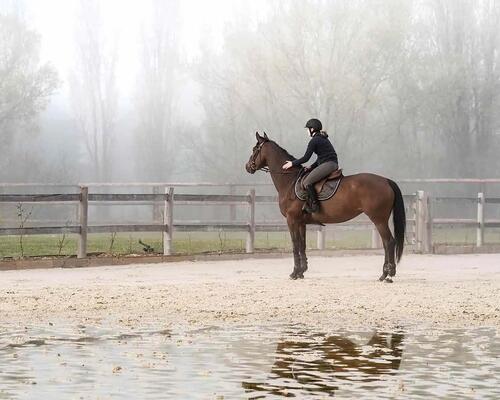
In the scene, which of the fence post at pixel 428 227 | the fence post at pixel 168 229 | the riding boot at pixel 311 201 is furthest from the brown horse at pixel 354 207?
the fence post at pixel 428 227

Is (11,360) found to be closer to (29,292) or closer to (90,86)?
(29,292)

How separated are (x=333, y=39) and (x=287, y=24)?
84.3 inches

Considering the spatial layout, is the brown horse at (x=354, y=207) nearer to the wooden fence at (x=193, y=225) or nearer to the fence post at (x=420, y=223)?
the wooden fence at (x=193, y=225)

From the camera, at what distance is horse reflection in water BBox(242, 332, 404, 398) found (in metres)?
8.84

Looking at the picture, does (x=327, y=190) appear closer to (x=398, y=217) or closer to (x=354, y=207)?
(x=354, y=207)

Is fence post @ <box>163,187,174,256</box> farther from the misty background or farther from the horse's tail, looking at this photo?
the misty background

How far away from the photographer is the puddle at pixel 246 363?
340 inches

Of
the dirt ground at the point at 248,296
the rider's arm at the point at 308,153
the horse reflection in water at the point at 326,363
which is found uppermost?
the rider's arm at the point at 308,153

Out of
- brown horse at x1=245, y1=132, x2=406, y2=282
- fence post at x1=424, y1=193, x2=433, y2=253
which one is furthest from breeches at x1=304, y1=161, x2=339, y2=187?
fence post at x1=424, y1=193, x2=433, y2=253

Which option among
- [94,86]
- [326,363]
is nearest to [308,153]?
[326,363]

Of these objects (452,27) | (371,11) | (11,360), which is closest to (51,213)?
(371,11)

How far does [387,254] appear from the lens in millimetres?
19500

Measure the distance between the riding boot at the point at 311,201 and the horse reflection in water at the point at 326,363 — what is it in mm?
7503

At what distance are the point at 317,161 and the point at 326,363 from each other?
967cm
